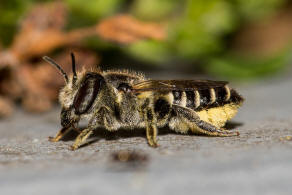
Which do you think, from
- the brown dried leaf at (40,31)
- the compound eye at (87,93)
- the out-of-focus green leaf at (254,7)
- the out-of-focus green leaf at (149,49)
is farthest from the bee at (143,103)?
the out-of-focus green leaf at (254,7)

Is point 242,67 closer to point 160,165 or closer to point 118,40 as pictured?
point 118,40

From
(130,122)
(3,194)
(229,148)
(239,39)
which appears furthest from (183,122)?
(239,39)

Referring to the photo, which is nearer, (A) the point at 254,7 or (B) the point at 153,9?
(B) the point at 153,9

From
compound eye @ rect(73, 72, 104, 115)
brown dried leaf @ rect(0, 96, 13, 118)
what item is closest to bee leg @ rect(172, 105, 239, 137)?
compound eye @ rect(73, 72, 104, 115)

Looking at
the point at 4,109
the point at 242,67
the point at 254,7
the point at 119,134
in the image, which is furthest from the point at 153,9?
the point at 119,134

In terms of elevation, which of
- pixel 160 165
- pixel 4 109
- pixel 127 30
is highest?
pixel 127 30

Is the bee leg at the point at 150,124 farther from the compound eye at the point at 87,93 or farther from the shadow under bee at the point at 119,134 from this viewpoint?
the compound eye at the point at 87,93

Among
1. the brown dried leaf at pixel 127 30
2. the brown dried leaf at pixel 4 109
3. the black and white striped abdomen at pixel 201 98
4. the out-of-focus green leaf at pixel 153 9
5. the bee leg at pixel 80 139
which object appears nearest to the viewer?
the bee leg at pixel 80 139

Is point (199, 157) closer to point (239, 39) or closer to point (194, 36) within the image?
point (194, 36)
